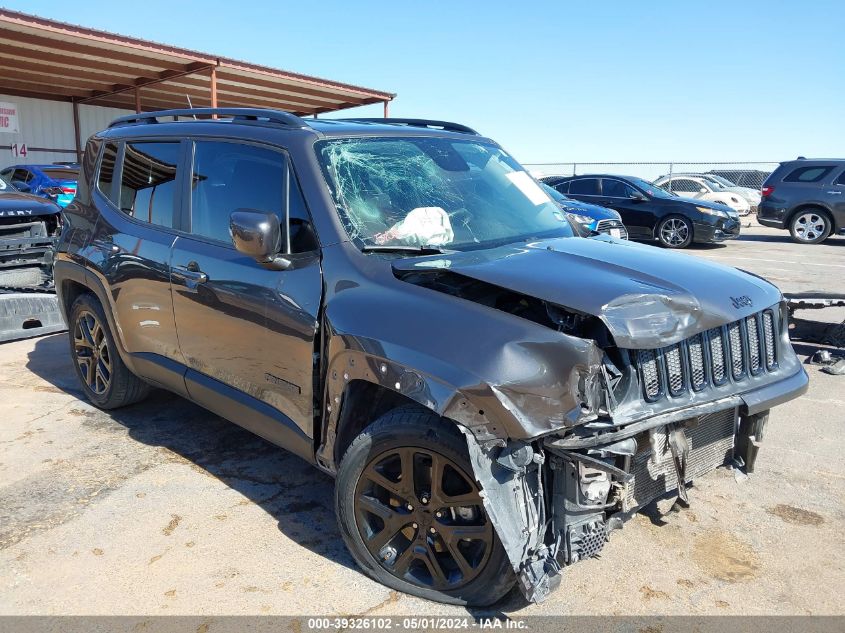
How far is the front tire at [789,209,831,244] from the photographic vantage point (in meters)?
15.8

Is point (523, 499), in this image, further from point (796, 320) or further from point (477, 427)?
point (796, 320)

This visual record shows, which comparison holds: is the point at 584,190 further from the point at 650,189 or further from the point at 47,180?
the point at 47,180

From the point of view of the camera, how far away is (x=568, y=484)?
2465 millimetres

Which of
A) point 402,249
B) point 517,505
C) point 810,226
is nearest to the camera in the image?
point 517,505

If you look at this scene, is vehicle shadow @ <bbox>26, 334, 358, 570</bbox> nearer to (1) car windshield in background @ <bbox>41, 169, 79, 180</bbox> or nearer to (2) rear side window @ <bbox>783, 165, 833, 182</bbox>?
(1) car windshield in background @ <bbox>41, 169, 79, 180</bbox>

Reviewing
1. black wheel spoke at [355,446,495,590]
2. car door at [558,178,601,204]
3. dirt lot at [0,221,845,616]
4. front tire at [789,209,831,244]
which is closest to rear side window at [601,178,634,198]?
car door at [558,178,601,204]

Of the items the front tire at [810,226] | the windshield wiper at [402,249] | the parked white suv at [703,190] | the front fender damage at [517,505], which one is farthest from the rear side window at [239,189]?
the parked white suv at [703,190]

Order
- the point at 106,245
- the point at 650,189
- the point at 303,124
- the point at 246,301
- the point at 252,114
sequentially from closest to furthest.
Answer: the point at 246,301 < the point at 303,124 < the point at 252,114 < the point at 106,245 < the point at 650,189

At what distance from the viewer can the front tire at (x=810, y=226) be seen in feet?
52.0

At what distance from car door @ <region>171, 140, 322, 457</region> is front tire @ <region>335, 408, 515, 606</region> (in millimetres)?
432

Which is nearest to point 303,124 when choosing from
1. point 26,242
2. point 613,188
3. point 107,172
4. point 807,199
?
point 107,172

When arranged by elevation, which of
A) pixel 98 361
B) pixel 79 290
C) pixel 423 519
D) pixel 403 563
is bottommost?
pixel 403 563

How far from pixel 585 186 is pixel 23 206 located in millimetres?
11545

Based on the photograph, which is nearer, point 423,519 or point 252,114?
point 423,519
